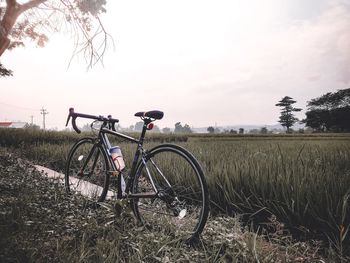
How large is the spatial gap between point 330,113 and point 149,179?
2243 inches

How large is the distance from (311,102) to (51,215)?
78.5m

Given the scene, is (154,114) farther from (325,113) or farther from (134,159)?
(325,113)

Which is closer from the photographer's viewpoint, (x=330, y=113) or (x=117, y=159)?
(x=117, y=159)

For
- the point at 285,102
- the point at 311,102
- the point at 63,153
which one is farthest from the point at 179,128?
the point at 63,153

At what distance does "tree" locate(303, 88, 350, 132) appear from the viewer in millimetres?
44934

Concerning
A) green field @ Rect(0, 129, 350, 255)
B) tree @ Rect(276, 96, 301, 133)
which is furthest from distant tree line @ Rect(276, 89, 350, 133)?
green field @ Rect(0, 129, 350, 255)

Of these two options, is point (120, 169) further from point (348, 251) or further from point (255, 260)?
point (348, 251)

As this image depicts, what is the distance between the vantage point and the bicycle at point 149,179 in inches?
101

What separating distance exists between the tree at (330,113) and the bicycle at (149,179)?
144 ft

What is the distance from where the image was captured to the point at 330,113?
52562 millimetres

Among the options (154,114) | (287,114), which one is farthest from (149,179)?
(287,114)

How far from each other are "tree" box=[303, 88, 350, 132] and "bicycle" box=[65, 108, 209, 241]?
144 feet

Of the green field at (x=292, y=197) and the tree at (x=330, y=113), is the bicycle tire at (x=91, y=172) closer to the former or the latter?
the green field at (x=292, y=197)

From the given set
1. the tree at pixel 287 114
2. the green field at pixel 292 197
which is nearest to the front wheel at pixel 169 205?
the green field at pixel 292 197
